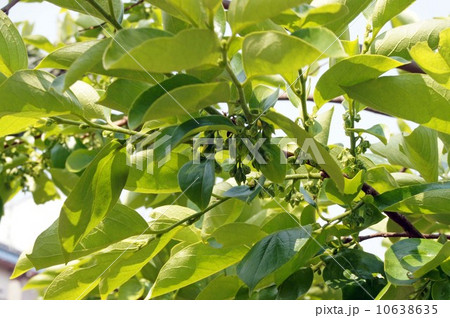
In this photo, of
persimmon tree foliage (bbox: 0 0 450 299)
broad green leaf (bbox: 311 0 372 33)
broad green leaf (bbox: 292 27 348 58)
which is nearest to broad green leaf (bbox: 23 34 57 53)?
persimmon tree foliage (bbox: 0 0 450 299)

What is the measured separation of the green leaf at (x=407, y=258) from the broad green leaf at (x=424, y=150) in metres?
0.25

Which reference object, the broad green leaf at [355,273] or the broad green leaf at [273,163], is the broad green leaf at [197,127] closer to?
the broad green leaf at [273,163]

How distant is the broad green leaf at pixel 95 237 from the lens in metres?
0.95

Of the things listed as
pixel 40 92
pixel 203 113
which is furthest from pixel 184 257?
pixel 40 92

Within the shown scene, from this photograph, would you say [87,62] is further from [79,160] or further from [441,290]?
[79,160]

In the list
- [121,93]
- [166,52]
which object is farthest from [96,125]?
[166,52]

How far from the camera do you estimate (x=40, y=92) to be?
850 millimetres

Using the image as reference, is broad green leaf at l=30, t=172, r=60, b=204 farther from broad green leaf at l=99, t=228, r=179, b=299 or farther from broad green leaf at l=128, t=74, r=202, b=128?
broad green leaf at l=128, t=74, r=202, b=128

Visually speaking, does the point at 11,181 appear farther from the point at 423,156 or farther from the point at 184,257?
the point at 423,156

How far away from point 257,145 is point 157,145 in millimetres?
136

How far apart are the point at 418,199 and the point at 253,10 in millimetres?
426

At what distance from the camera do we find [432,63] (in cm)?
81

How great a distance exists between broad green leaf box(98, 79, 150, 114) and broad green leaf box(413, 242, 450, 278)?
0.46m

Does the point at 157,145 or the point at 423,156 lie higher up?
the point at 157,145
